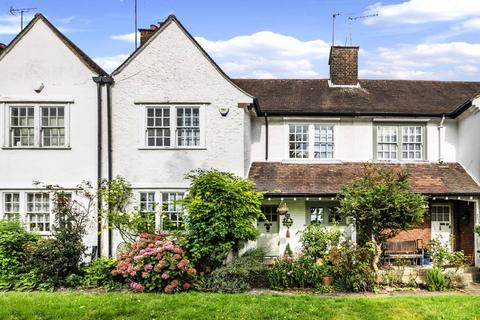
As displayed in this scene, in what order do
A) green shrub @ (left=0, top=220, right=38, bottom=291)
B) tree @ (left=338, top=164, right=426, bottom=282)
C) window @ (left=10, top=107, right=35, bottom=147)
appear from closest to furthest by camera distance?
1. tree @ (left=338, top=164, right=426, bottom=282)
2. green shrub @ (left=0, top=220, right=38, bottom=291)
3. window @ (left=10, top=107, right=35, bottom=147)

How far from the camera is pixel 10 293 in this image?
41.2ft

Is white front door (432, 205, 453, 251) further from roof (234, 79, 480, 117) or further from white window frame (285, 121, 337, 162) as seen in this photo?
white window frame (285, 121, 337, 162)

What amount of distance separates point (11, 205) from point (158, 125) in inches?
249

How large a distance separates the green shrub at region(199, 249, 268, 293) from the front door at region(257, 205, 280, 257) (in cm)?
440

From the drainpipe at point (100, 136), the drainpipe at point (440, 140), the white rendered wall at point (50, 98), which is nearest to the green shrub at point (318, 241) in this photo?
the drainpipe at point (440, 140)

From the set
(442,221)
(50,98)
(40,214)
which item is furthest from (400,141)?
(40,214)

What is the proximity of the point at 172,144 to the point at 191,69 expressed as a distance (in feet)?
9.71

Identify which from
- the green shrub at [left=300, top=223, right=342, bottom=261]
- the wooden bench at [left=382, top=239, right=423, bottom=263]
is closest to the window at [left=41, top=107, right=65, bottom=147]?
the green shrub at [left=300, top=223, right=342, bottom=261]

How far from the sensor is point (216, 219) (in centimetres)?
1352

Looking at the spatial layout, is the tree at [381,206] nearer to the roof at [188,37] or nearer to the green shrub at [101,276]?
the roof at [188,37]

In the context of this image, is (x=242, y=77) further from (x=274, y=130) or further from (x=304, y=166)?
(x=304, y=166)

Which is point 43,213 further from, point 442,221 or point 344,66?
point 442,221

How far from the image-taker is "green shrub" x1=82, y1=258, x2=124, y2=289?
13.5 m

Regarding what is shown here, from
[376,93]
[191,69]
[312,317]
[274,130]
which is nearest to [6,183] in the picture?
[191,69]
